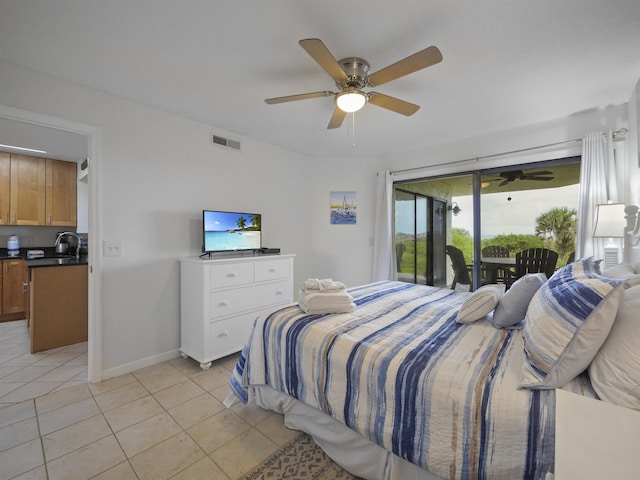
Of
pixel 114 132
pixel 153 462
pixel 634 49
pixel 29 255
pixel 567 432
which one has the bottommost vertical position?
pixel 153 462

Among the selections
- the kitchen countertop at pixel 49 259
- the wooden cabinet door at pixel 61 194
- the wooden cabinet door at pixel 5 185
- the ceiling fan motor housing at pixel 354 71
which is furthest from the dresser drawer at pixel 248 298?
the wooden cabinet door at pixel 5 185

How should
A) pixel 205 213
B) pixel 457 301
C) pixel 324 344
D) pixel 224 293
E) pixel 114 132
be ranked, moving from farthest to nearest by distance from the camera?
pixel 205 213, pixel 224 293, pixel 114 132, pixel 457 301, pixel 324 344

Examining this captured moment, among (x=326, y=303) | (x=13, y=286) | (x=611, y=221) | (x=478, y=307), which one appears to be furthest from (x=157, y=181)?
(x=611, y=221)

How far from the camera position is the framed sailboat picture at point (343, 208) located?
14.1 feet

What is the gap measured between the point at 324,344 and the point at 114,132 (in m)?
2.53

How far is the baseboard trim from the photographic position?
241 cm

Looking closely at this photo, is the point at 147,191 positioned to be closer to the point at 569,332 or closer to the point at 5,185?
the point at 5,185

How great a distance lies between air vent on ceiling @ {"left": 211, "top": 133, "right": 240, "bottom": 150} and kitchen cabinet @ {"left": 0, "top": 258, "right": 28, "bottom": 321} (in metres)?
3.14

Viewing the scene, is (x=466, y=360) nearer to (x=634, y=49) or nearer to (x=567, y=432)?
(x=567, y=432)

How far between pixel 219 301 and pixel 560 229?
3648 mm

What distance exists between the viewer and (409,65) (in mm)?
1608

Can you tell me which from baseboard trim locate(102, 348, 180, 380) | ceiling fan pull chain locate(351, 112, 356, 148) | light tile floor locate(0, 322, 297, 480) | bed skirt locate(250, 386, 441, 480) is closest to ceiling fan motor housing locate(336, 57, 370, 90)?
ceiling fan pull chain locate(351, 112, 356, 148)

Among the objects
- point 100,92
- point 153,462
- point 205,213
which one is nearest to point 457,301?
point 153,462

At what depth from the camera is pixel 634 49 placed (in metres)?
1.82
